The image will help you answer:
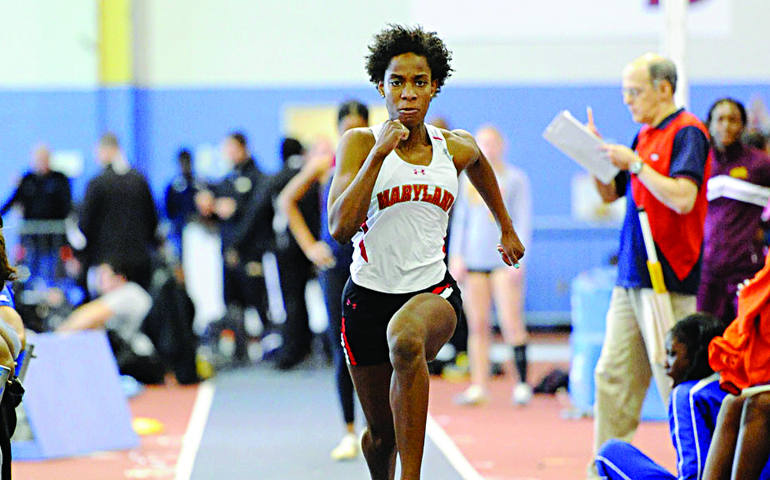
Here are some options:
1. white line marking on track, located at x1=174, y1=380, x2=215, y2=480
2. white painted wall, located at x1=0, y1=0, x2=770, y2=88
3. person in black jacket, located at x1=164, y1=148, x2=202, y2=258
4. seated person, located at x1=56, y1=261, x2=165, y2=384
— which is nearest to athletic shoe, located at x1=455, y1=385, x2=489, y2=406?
white line marking on track, located at x1=174, y1=380, x2=215, y2=480

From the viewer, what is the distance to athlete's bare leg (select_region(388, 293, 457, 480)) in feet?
14.0

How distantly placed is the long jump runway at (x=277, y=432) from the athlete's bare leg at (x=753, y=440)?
7.54ft

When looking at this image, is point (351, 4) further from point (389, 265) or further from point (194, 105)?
point (389, 265)

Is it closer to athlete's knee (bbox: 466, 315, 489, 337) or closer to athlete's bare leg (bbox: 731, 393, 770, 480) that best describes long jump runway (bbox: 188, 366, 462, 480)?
athlete's knee (bbox: 466, 315, 489, 337)

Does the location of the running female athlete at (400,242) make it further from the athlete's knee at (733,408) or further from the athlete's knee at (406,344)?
the athlete's knee at (733,408)

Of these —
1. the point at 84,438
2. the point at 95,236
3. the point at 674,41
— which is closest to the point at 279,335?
the point at 95,236

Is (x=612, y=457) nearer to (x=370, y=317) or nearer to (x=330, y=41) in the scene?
(x=370, y=317)

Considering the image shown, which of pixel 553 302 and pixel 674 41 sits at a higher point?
pixel 674 41

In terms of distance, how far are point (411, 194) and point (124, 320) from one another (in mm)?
6373

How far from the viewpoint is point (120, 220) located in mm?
11531

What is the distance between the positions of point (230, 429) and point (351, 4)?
368 inches

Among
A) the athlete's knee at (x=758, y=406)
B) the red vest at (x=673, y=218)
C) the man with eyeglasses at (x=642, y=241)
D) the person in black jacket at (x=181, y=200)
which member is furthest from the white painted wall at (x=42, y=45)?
the athlete's knee at (x=758, y=406)

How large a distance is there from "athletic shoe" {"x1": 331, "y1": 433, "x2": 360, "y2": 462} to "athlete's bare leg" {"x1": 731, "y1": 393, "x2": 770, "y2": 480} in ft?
10.1

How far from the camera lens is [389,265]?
4539 millimetres
